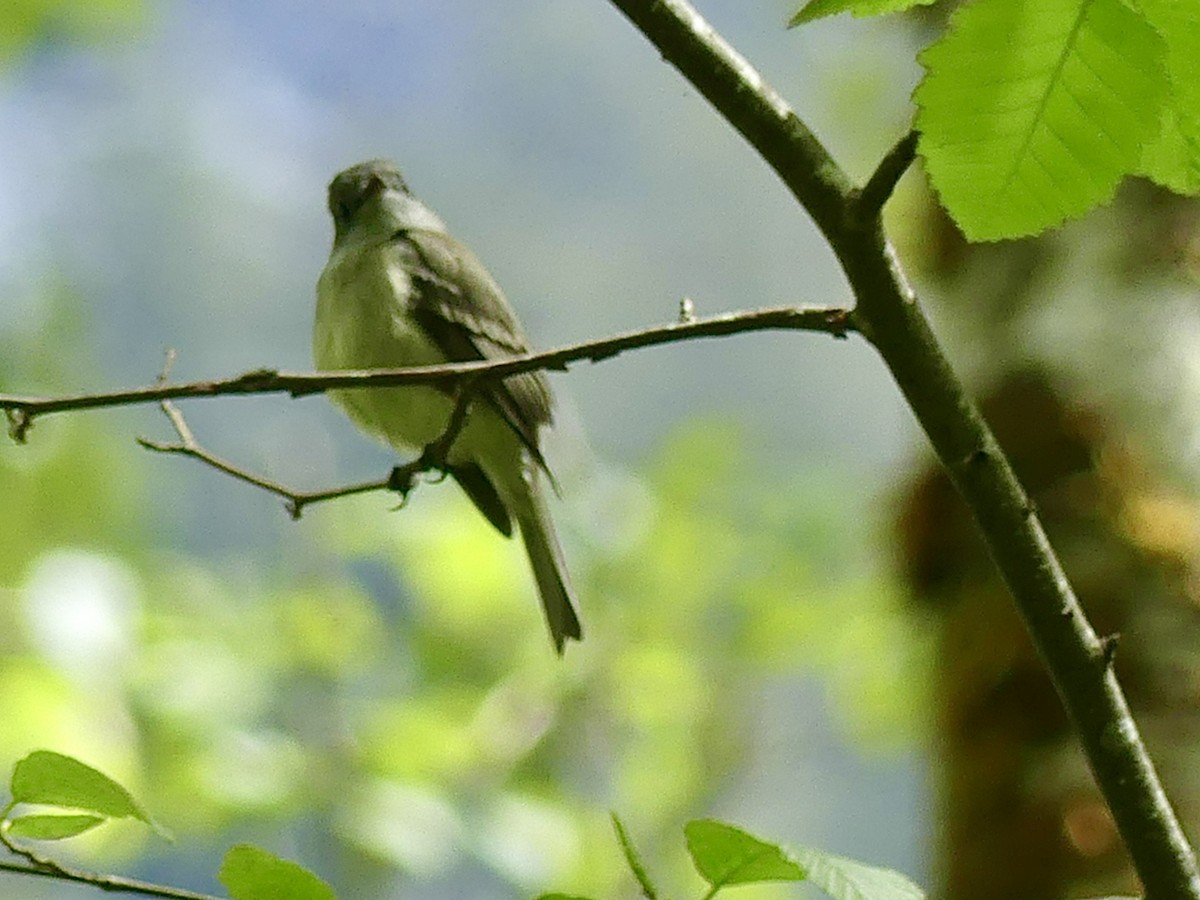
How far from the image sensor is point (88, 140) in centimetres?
350

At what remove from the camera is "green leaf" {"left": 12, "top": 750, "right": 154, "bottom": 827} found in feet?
1.54

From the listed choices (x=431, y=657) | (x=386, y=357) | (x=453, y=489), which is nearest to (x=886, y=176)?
Result: (x=386, y=357)

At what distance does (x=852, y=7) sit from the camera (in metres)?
0.39

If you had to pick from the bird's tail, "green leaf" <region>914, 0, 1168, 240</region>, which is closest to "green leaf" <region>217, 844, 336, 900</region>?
"green leaf" <region>914, 0, 1168, 240</region>

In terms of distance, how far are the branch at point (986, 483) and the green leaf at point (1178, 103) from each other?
0.13 meters

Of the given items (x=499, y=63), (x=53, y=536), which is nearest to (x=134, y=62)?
(x=499, y=63)

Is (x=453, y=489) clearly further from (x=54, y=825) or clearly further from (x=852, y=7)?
(x=852, y=7)

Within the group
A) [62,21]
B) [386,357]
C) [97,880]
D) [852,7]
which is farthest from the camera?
[62,21]

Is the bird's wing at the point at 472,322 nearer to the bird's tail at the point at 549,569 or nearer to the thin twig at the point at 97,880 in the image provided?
the bird's tail at the point at 549,569

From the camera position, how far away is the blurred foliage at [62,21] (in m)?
2.44

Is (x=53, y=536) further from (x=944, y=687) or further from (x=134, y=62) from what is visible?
(x=944, y=687)

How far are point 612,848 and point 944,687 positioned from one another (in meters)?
1.06

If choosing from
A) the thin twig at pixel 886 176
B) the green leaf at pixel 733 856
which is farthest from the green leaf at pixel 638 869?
the thin twig at pixel 886 176

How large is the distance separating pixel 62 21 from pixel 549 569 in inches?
67.2
